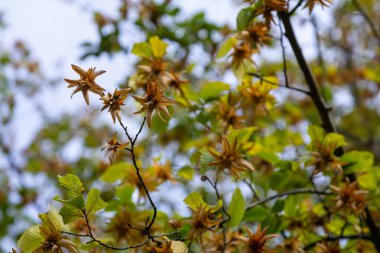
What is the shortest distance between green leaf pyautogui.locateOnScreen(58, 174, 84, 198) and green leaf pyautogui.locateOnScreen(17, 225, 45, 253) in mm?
177

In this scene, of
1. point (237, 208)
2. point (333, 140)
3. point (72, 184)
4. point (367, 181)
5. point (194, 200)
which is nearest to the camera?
point (72, 184)

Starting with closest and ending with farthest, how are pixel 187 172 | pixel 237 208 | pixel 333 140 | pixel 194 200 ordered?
pixel 194 200 → pixel 237 208 → pixel 333 140 → pixel 187 172

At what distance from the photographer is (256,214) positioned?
2.15 m

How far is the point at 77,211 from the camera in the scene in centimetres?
161

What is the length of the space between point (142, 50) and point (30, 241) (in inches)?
41.9

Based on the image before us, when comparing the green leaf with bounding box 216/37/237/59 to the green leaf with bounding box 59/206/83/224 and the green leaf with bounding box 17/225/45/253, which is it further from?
the green leaf with bounding box 17/225/45/253

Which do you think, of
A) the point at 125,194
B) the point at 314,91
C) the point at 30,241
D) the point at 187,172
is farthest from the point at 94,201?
the point at 314,91

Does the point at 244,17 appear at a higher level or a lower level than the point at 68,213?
higher

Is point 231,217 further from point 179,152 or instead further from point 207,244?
point 179,152

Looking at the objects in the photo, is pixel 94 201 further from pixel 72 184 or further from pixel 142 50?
A: pixel 142 50

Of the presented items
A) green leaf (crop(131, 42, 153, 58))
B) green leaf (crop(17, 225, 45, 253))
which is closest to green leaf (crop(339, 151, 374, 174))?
green leaf (crop(131, 42, 153, 58))

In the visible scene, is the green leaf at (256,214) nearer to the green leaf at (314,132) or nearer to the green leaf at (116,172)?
the green leaf at (314,132)

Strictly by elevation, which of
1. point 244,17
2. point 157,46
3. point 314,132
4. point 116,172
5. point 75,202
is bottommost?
point 75,202

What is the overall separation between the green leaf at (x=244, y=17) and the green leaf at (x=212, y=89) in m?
0.42
